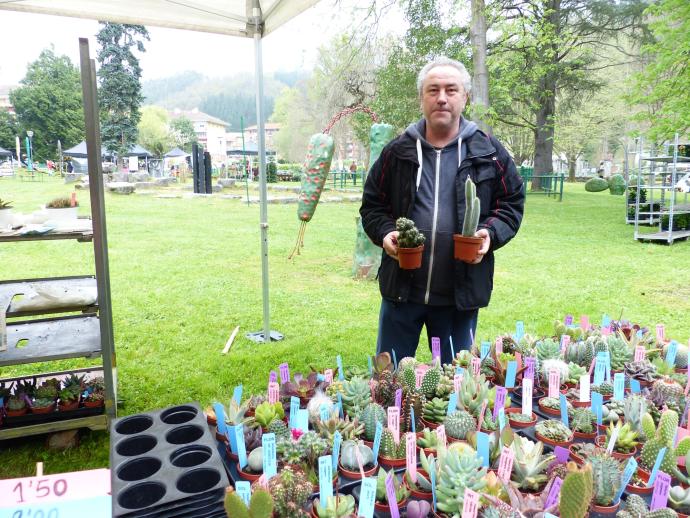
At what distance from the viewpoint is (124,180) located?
21.9 metres

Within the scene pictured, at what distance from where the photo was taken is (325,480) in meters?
1.11

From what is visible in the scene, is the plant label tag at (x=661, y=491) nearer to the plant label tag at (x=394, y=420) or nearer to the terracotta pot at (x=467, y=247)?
the plant label tag at (x=394, y=420)

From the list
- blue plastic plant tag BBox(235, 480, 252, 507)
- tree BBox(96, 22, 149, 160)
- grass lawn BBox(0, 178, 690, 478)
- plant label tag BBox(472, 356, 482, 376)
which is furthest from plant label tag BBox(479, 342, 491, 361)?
tree BBox(96, 22, 149, 160)

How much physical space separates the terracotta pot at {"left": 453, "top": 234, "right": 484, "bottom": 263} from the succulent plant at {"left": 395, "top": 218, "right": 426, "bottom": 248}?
14cm

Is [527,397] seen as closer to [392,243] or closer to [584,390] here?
[584,390]

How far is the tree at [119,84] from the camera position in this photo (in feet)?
96.3

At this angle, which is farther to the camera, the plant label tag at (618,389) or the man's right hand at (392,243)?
the man's right hand at (392,243)

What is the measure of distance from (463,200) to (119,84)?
32.9 meters

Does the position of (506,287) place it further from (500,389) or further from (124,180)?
(124,180)

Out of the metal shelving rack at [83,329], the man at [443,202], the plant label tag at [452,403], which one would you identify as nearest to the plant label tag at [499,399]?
the plant label tag at [452,403]

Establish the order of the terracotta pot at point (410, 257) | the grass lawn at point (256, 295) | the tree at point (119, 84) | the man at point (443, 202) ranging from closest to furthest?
1. the terracotta pot at point (410, 257)
2. the man at point (443, 202)
3. the grass lawn at point (256, 295)
4. the tree at point (119, 84)

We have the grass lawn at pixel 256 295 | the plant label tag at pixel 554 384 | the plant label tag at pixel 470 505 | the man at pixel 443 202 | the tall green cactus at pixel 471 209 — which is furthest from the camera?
the grass lawn at pixel 256 295

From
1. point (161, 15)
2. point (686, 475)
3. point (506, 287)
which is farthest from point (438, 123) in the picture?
point (506, 287)

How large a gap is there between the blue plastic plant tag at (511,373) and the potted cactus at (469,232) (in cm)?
41
